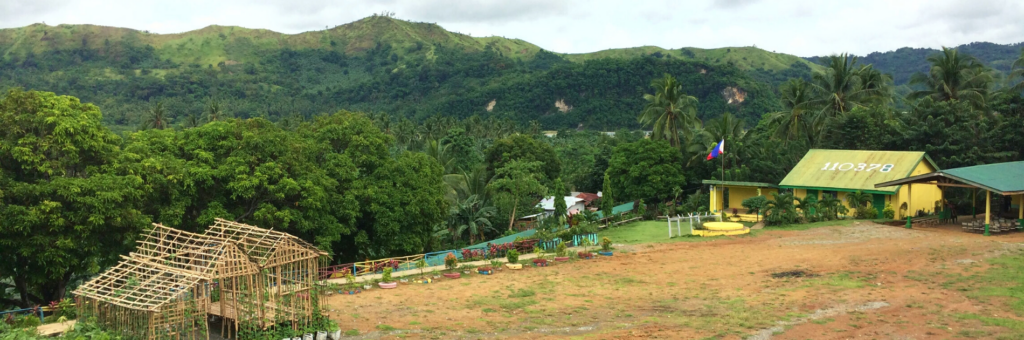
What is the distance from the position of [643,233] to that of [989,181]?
1379 cm

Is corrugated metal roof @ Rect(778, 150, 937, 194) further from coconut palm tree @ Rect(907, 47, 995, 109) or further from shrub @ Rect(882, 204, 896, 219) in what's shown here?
coconut palm tree @ Rect(907, 47, 995, 109)

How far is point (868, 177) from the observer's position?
34.7m

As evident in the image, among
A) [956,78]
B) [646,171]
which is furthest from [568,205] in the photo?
[956,78]

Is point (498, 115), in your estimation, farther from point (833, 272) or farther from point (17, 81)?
point (833, 272)

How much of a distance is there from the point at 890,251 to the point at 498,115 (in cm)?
10802

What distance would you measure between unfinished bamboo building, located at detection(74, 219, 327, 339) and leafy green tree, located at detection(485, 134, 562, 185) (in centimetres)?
3451

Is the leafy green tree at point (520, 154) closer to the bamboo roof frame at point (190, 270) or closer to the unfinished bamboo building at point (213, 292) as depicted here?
the bamboo roof frame at point (190, 270)

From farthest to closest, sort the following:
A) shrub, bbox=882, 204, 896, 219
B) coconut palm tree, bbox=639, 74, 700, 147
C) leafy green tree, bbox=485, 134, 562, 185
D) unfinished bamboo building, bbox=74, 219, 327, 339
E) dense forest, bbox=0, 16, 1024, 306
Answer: leafy green tree, bbox=485, 134, 562, 185 < coconut palm tree, bbox=639, 74, 700, 147 < shrub, bbox=882, 204, 896, 219 < dense forest, bbox=0, 16, 1024, 306 < unfinished bamboo building, bbox=74, 219, 327, 339

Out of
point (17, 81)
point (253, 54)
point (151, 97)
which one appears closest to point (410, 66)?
point (253, 54)

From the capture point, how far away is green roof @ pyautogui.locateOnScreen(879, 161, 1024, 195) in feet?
90.6

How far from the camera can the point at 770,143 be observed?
43.8m

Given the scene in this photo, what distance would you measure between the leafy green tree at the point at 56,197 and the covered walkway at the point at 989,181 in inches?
1110

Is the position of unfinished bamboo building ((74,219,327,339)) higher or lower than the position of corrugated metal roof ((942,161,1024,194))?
lower

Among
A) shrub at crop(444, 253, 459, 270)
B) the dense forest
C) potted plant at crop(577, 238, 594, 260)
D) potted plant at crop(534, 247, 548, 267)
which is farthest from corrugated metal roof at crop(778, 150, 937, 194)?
shrub at crop(444, 253, 459, 270)
